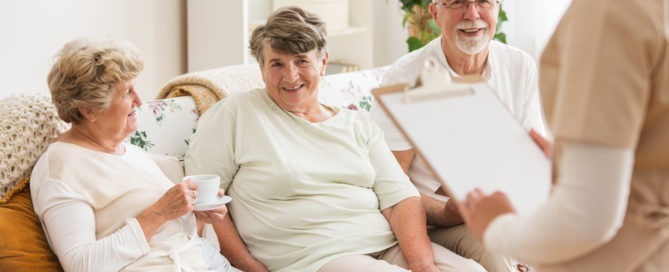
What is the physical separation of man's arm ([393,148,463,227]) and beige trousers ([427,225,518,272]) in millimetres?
29

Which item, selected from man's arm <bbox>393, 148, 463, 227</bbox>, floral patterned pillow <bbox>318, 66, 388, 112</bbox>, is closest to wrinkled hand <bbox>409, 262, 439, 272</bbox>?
man's arm <bbox>393, 148, 463, 227</bbox>

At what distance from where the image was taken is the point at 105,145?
1880 mm

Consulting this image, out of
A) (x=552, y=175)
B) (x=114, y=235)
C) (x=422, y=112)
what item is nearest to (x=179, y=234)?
(x=114, y=235)

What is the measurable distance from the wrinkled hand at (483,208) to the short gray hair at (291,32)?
3.87 feet

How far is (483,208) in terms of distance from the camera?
3.48 feet

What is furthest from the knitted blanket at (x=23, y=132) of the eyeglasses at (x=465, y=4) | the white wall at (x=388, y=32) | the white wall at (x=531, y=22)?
the white wall at (x=388, y=32)

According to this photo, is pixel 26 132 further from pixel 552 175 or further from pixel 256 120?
pixel 552 175

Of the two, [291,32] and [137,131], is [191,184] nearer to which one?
[137,131]

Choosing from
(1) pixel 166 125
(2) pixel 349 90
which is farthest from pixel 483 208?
(2) pixel 349 90

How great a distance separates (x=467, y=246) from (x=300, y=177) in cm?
53

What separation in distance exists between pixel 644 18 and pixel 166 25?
3165 mm

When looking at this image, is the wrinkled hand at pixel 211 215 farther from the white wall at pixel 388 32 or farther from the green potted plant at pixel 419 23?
the white wall at pixel 388 32

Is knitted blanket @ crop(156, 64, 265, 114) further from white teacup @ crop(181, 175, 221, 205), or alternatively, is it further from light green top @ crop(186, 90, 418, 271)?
white teacup @ crop(181, 175, 221, 205)

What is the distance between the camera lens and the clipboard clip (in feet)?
3.68
